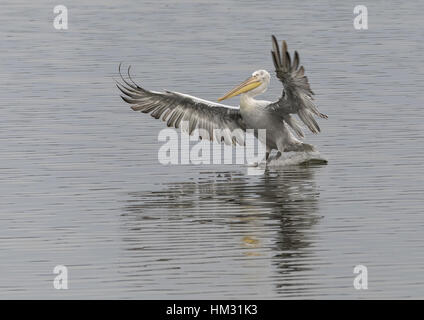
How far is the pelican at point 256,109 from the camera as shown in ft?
54.3

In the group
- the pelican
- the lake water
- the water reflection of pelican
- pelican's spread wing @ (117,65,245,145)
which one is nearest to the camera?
the lake water

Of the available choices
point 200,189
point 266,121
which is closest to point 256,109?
point 266,121

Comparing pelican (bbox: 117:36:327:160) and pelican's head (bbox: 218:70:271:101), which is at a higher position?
pelican's head (bbox: 218:70:271:101)

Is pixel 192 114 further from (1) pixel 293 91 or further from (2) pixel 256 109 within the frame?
(1) pixel 293 91

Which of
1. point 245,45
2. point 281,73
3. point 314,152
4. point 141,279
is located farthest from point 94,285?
point 245,45

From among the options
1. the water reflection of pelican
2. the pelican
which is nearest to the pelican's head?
the pelican

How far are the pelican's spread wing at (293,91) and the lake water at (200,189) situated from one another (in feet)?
2.53

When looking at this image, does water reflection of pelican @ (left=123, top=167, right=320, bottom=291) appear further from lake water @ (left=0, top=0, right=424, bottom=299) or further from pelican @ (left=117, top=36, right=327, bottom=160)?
pelican @ (left=117, top=36, right=327, bottom=160)

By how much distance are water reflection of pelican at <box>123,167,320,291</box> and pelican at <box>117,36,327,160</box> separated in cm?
61

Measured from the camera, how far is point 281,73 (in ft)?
53.1

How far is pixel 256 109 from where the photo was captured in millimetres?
17766

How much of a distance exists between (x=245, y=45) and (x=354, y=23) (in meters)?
6.66

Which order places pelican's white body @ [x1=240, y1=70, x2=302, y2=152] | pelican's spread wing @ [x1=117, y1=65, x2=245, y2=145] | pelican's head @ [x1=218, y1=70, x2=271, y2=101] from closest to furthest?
pelican's white body @ [x1=240, y1=70, x2=302, y2=152] < pelican's head @ [x1=218, y1=70, x2=271, y2=101] < pelican's spread wing @ [x1=117, y1=65, x2=245, y2=145]

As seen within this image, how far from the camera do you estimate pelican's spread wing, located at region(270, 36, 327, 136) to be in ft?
52.5
